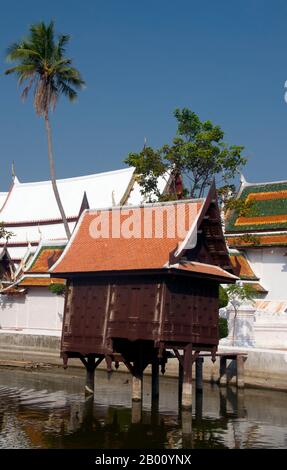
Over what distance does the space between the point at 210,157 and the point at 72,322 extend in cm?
2091

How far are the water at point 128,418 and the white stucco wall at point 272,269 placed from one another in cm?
1402

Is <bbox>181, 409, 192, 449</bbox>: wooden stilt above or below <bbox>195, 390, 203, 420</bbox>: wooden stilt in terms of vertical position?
below

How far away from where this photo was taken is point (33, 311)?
42.8 meters

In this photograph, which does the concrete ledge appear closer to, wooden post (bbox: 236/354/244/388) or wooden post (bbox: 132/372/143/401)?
wooden post (bbox: 236/354/244/388)

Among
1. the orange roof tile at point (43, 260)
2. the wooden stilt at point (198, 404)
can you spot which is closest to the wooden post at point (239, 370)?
the wooden stilt at point (198, 404)

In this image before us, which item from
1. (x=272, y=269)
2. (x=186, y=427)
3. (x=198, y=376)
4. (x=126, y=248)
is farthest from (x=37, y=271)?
(x=186, y=427)

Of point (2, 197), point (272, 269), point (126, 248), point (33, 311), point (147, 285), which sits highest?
point (2, 197)

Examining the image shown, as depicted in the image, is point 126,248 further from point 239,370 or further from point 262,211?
point 262,211

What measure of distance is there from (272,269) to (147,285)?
22.0 metres

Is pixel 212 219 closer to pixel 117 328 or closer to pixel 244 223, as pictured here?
pixel 117 328

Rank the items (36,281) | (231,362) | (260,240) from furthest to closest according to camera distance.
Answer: (36,281), (260,240), (231,362)

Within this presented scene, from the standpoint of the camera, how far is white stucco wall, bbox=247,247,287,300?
41281 mm

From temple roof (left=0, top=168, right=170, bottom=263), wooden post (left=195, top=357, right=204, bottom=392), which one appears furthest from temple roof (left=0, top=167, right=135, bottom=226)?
wooden post (left=195, top=357, right=204, bottom=392)
